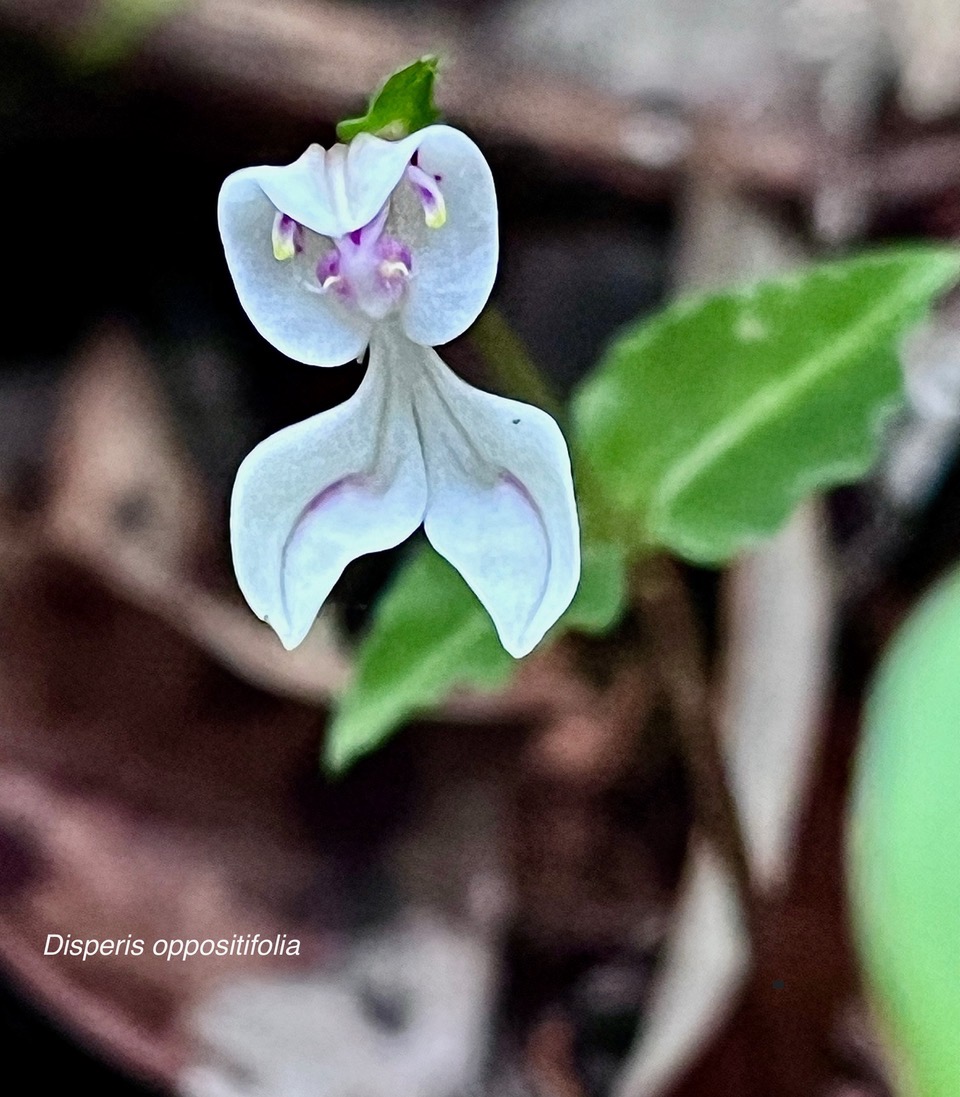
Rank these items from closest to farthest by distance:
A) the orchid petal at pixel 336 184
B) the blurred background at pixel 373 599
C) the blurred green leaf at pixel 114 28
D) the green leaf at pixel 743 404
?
the orchid petal at pixel 336 184 < the green leaf at pixel 743 404 < the blurred background at pixel 373 599 < the blurred green leaf at pixel 114 28

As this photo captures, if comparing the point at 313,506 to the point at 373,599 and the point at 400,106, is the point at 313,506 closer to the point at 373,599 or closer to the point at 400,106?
the point at 400,106

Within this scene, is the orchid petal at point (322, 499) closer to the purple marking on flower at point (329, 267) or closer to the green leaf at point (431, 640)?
the purple marking on flower at point (329, 267)

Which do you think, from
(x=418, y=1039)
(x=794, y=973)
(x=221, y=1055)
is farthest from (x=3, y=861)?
(x=794, y=973)

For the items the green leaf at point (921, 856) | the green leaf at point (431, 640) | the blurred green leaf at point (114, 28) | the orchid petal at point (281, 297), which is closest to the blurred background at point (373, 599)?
the blurred green leaf at point (114, 28)

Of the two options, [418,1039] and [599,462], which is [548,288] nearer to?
[599,462]

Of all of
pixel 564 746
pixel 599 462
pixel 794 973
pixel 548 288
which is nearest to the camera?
pixel 599 462

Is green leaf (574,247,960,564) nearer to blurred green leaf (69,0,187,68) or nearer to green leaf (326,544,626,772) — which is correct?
green leaf (326,544,626,772)

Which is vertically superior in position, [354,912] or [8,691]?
[8,691]
